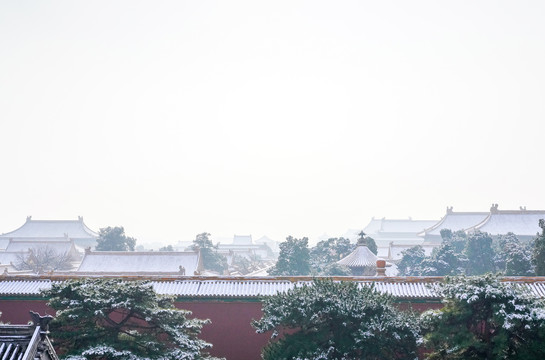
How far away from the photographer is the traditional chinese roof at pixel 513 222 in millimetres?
48156

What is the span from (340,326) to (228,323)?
4.00 m

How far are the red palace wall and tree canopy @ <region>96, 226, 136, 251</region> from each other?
3075 cm

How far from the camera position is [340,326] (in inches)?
399

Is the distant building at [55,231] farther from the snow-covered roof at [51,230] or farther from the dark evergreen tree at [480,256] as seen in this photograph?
the dark evergreen tree at [480,256]

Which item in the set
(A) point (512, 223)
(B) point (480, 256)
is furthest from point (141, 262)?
(A) point (512, 223)

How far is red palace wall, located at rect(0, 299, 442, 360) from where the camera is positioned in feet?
43.1

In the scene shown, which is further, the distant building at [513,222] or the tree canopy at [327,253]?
the distant building at [513,222]

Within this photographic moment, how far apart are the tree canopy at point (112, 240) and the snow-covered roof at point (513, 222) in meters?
30.9

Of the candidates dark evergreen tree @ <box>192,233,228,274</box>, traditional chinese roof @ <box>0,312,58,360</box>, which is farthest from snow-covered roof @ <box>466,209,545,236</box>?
traditional chinese roof @ <box>0,312,58,360</box>

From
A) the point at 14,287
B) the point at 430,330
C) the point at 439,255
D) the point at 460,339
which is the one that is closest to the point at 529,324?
the point at 460,339

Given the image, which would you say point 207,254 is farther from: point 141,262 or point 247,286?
point 247,286

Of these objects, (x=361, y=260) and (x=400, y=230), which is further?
(x=400, y=230)

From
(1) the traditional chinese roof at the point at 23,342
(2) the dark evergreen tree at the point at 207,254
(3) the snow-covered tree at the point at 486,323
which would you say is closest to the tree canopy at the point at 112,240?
(2) the dark evergreen tree at the point at 207,254

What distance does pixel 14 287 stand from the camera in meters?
13.9
